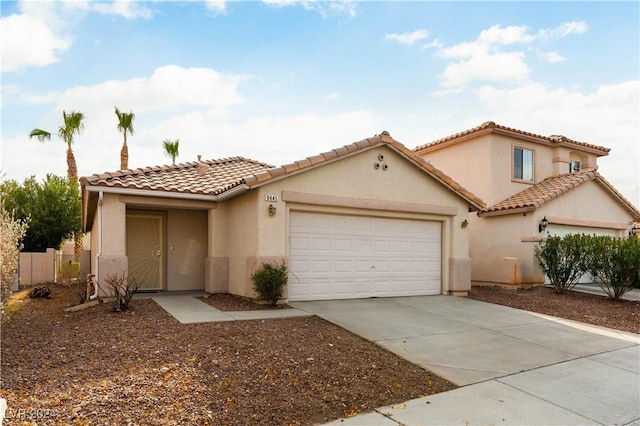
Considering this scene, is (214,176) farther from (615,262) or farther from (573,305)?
(615,262)

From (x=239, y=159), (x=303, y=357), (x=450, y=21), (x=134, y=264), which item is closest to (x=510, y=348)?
(x=303, y=357)

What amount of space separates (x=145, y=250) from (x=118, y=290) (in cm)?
368

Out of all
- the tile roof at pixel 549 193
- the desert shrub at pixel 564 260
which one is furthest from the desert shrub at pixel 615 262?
the tile roof at pixel 549 193

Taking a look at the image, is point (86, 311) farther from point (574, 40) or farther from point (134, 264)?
point (574, 40)

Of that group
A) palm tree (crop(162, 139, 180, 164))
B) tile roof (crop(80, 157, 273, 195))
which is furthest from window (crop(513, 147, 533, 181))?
palm tree (crop(162, 139, 180, 164))

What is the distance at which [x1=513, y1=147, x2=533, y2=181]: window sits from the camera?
1906cm

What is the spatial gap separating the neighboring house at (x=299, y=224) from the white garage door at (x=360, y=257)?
0.10 feet

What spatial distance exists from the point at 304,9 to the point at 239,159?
21.3ft

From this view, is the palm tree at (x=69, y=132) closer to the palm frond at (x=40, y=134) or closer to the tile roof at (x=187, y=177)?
the palm frond at (x=40, y=134)

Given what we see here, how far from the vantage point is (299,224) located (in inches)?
464

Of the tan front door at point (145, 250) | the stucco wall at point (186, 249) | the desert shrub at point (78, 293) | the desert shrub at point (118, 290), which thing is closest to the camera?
the desert shrub at point (118, 290)

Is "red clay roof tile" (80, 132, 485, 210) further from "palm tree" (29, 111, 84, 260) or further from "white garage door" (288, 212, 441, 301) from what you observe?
"palm tree" (29, 111, 84, 260)

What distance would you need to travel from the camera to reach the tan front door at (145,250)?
13422 millimetres

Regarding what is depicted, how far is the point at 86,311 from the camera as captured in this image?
33.3 ft
